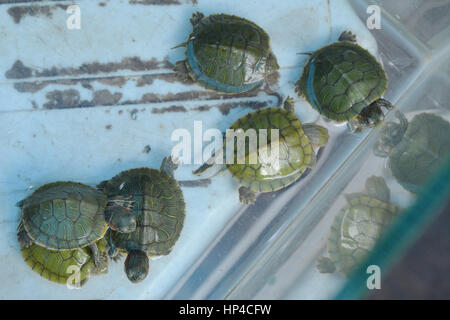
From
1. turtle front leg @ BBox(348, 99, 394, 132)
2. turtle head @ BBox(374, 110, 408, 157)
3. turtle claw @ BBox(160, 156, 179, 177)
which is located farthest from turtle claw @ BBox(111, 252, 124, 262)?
turtle head @ BBox(374, 110, 408, 157)

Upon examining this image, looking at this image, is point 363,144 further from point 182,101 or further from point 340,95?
point 182,101

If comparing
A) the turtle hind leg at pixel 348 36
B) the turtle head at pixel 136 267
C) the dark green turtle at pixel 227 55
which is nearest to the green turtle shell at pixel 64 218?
the turtle head at pixel 136 267

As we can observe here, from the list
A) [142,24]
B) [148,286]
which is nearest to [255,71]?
[142,24]

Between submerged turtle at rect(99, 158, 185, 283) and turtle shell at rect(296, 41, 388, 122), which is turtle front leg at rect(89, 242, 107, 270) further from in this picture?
turtle shell at rect(296, 41, 388, 122)

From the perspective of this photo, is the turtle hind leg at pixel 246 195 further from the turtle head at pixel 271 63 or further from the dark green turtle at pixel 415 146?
the dark green turtle at pixel 415 146

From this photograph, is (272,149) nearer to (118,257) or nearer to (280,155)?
(280,155)

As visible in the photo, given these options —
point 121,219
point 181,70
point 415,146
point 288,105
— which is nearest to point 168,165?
point 121,219

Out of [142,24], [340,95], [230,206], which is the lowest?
[230,206]
